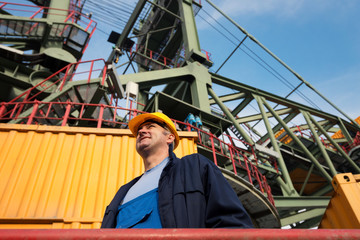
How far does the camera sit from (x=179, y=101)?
9875 mm

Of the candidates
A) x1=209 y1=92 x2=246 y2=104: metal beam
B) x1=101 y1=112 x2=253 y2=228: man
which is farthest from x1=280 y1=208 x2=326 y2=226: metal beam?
x1=101 y1=112 x2=253 y2=228: man

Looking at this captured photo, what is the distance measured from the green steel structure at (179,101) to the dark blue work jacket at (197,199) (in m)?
4.76

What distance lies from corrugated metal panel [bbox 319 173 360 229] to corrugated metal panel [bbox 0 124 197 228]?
3.09 m

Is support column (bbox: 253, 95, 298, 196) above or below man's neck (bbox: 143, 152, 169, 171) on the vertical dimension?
above

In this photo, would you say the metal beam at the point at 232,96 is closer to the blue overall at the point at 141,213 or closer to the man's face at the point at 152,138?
the man's face at the point at 152,138

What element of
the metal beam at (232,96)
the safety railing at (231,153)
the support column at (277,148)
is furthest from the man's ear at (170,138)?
the metal beam at (232,96)

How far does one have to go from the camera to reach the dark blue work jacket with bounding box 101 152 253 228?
4.89 feet

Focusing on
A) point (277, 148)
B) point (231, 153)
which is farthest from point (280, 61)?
point (231, 153)

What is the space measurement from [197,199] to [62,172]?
14.6 feet

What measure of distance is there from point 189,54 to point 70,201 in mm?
10073

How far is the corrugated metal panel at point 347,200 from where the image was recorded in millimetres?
3392

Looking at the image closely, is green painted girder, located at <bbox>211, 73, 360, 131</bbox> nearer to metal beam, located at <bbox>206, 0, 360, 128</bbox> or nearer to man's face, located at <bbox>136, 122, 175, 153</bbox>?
metal beam, located at <bbox>206, 0, 360, 128</bbox>

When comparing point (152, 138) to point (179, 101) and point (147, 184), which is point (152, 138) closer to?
point (147, 184)

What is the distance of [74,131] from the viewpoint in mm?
5988
